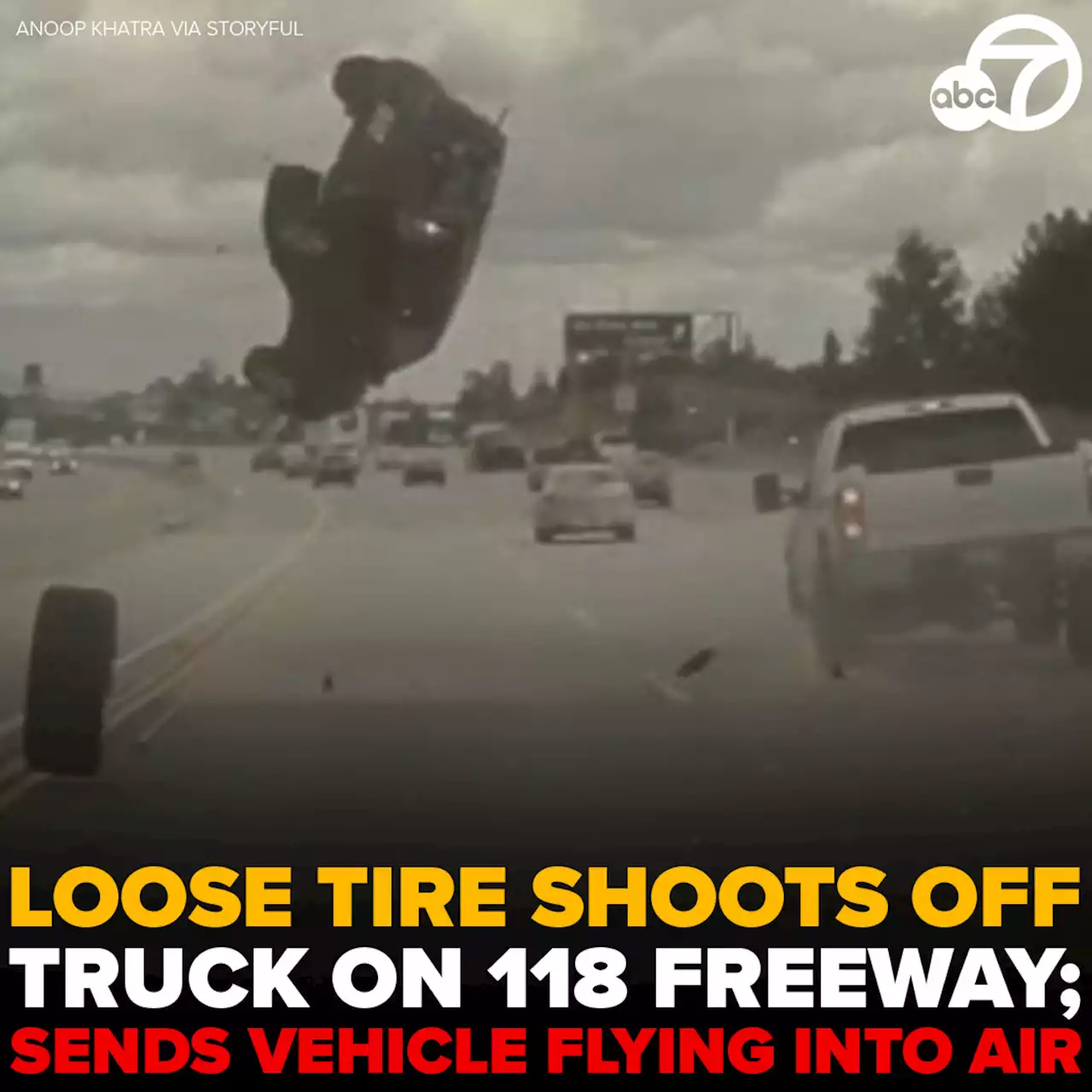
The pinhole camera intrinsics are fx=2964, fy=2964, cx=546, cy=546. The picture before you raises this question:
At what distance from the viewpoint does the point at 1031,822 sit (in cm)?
675

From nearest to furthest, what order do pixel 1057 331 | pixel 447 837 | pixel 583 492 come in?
1. pixel 447 837
2. pixel 1057 331
3. pixel 583 492

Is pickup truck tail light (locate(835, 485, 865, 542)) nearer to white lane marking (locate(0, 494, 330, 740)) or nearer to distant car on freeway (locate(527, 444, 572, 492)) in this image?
distant car on freeway (locate(527, 444, 572, 492))

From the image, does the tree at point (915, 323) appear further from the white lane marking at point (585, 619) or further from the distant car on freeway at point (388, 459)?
the distant car on freeway at point (388, 459)

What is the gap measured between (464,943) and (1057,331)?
81.6 inches

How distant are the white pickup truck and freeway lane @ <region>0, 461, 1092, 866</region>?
4.8 inches

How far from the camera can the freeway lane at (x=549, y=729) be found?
263 inches

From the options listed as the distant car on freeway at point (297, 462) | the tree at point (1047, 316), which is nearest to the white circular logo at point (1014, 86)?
the tree at point (1047, 316)

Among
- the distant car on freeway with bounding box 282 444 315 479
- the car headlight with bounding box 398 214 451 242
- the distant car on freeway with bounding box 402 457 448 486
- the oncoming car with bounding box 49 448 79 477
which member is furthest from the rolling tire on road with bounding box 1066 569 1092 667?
the oncoming car with bounding box 49 448 79 477

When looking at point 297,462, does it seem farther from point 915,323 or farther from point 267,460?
point 915,323

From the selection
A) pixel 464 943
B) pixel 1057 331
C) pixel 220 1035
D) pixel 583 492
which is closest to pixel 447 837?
pixel 464 943

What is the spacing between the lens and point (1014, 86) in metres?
6.73

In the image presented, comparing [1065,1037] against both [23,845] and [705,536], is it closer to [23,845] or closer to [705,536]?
[705,536]

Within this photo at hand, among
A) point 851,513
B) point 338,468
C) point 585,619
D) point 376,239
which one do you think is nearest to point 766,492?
point 851,513

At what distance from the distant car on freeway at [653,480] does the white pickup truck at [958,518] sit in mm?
503
